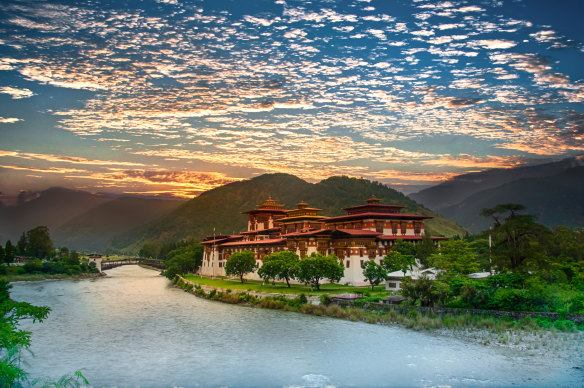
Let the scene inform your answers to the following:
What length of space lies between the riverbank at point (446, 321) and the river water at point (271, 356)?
147 cm

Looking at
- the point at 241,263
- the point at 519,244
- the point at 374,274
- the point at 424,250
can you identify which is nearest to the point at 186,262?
the point at 241,263

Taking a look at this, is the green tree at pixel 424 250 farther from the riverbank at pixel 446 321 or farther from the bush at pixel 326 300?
the bush at pixel 326 300

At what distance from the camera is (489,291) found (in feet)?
128

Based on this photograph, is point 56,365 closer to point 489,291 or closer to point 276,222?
point 489,291

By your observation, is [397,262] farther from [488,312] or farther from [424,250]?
[488,312]

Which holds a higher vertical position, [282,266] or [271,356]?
[282,266]

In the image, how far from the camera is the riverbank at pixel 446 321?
3312cm

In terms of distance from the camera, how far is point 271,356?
31703 mm

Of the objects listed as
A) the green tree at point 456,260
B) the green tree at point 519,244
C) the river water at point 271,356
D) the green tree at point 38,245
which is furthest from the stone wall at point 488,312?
the green tree at point 38,245

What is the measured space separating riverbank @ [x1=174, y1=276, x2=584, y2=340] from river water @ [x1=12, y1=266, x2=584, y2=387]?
147cm

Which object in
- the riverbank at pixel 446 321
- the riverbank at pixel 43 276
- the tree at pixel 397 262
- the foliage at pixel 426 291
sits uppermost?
the tree at pixel 397 262

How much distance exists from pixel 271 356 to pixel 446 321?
14353 mm

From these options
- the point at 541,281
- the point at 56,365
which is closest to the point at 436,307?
the point at 541,281

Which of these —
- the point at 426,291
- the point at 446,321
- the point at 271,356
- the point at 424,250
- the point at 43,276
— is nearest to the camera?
the point at 271,356
